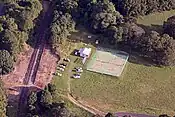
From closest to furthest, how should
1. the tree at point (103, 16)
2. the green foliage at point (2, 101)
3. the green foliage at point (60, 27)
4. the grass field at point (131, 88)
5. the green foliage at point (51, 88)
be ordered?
the green foliage at point (2, 101), the green foliage at point (51, 88), the grass field at point (131, 88), the green foliage at point (60, 27), the tree at point (103, 16)

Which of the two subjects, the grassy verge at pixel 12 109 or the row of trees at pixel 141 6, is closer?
the grassy verge at pixel 12 109

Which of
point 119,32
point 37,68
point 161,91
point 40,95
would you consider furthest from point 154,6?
point 40,95

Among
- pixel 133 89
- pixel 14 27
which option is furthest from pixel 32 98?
pixel 14 27

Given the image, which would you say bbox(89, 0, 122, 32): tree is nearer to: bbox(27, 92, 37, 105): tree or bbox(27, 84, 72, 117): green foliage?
bbox(27, 84, 72, 117): green foliage

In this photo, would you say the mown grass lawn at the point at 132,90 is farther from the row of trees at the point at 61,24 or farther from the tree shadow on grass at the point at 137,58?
the row of trees at the point at 61,24

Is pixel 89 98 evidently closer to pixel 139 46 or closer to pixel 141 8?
pixel 139 46

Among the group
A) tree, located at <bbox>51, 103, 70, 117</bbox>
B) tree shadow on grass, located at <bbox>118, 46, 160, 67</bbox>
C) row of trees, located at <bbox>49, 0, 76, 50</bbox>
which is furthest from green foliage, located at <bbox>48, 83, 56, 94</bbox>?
tree shadow on grass, located at <bbox>118, 46, 160, 67</bbox>

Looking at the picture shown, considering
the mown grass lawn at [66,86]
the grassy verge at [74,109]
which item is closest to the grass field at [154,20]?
the mown grass lawn at [66,86]

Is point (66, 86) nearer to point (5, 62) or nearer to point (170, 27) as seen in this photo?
point (5, 62)
